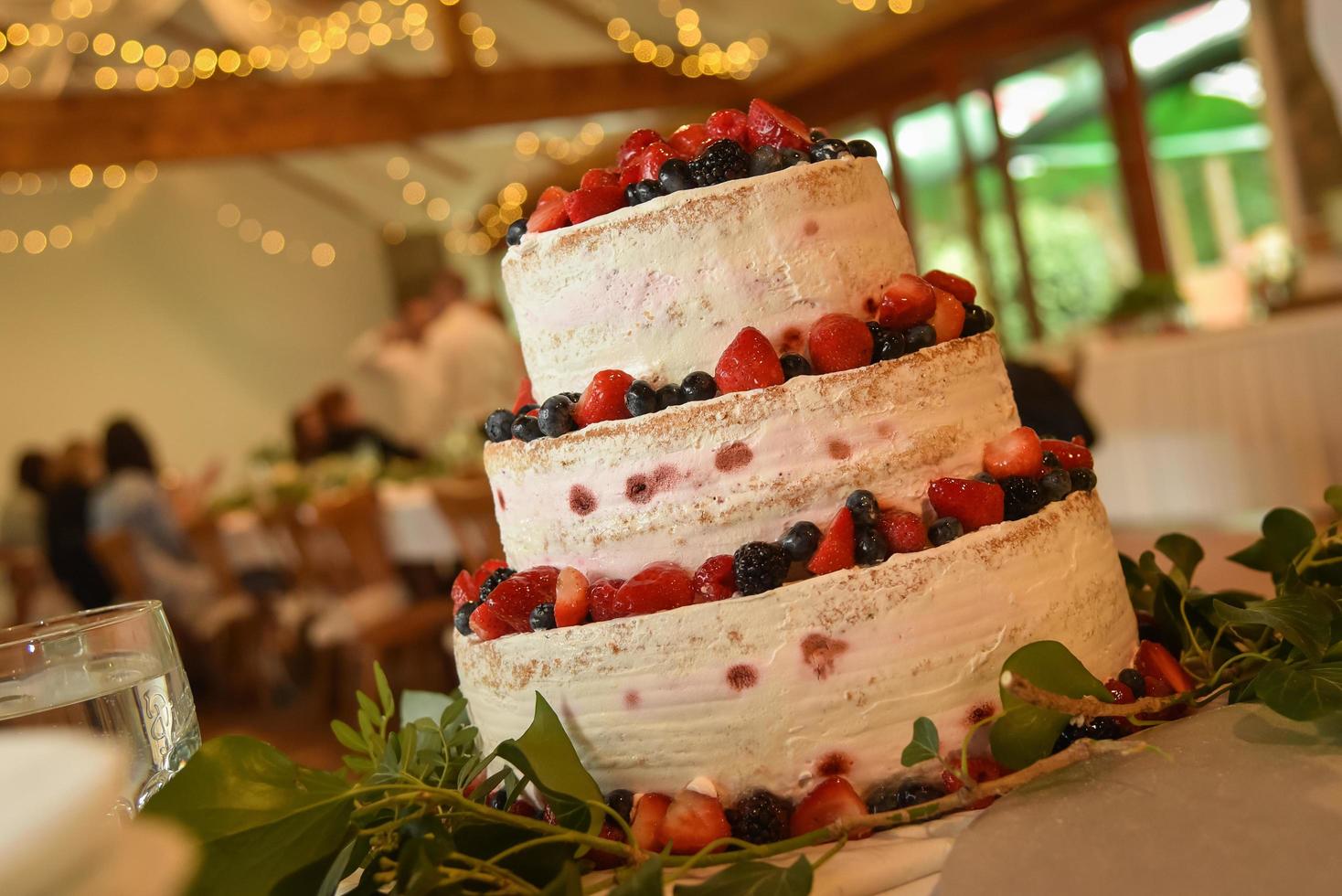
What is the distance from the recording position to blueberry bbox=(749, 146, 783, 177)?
1295 mm

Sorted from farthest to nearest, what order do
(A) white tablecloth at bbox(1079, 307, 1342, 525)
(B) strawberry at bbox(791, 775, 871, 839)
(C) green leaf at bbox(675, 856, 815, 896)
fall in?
1. (A) white tablecloth at bbox(1079, 307, 1342, 525)
2. (B) strawberry at bbox(791, 775, 871, 839)
3. (C) green leaf at bbox(675, 856, 815, 896)

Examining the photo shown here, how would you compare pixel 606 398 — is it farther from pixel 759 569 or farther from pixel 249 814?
pixel 249 814

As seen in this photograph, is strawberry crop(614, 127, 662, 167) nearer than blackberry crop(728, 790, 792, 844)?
No

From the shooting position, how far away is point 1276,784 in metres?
0.98

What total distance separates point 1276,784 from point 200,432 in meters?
13.9

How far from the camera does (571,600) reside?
1.22m

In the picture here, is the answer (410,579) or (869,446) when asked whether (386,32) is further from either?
(869,446)

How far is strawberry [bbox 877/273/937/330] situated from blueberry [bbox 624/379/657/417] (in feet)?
0.90

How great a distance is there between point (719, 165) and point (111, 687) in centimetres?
81

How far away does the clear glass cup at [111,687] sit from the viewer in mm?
1048

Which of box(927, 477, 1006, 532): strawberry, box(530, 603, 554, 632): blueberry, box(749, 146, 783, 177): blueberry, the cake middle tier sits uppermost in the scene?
box(749, 146, 783, 177): blueberry

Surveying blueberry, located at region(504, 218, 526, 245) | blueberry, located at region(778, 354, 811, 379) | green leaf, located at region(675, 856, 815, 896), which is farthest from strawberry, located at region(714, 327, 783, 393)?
green leaf, located at region(675, 856, 815, 896)

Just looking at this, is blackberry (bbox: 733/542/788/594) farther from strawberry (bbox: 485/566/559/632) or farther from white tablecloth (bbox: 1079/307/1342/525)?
white tablecloth (bbox: 1079/307/1342/525)

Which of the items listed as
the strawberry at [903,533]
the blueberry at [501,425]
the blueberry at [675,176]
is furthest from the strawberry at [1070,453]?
the blueberry at [501,425]
